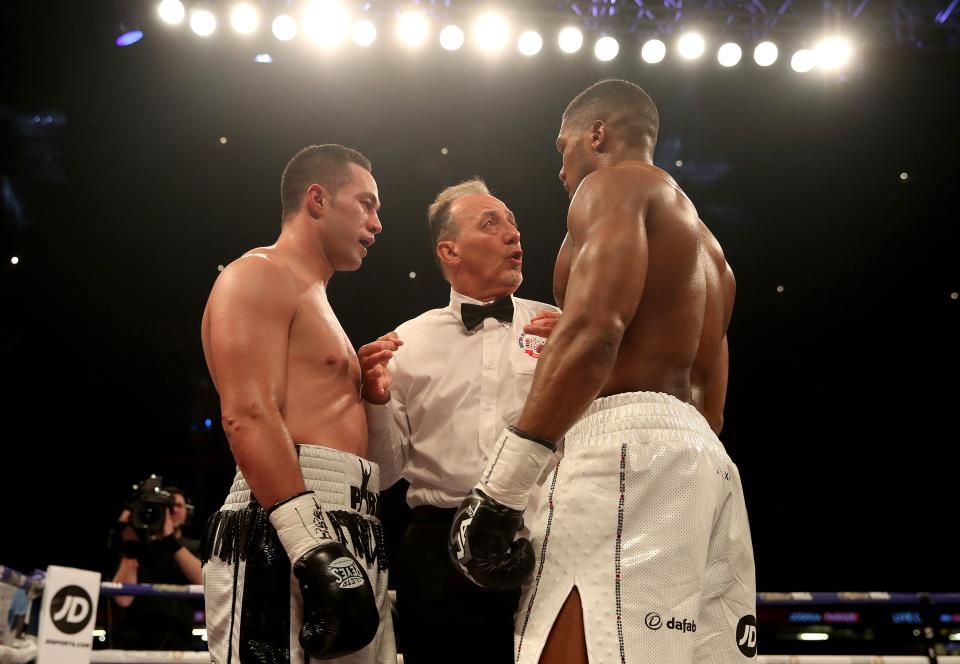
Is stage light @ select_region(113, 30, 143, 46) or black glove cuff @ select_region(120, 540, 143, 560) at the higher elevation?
stage light @ select_region(113, 30, 143, 46)

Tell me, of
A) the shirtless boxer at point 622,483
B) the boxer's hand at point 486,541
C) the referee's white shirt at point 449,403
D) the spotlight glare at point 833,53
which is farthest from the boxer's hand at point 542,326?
the spotlight glare at point 833,53

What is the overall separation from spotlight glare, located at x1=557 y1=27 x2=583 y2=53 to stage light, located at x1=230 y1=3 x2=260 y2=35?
66.9 inches

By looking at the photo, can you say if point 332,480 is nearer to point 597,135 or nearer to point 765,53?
point 597,135

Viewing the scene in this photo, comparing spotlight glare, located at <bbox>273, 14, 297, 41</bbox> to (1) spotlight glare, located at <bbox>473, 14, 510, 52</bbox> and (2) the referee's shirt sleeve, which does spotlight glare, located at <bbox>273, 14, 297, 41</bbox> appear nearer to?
(1) spotlight glare, located at <bbox>473, 14, 510, 52</bbox>

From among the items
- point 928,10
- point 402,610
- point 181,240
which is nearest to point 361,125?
point 181,240

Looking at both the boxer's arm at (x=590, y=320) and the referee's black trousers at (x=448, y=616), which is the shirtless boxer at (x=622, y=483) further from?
the referee's black trousers at (x=448, y=616)

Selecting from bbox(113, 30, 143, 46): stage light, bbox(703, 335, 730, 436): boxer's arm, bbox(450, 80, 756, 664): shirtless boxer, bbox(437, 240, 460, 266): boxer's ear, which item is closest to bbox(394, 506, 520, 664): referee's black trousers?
bbox(450, 80, 756, 664): shirtless boxer

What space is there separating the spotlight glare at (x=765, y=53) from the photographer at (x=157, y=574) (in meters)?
3.85

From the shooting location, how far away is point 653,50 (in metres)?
4.85

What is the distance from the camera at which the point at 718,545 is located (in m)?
1.52

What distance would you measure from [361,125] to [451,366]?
3920 millimetres

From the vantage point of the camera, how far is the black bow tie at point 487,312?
7.85 ft

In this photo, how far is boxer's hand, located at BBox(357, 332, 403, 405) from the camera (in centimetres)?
206

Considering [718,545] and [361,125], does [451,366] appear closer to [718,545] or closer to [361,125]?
[718,545]
